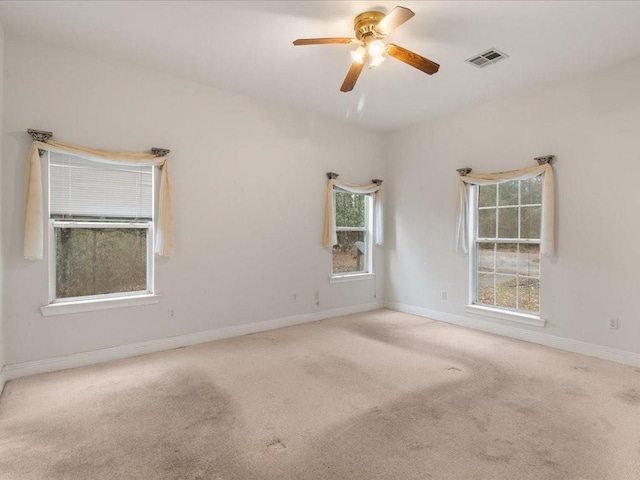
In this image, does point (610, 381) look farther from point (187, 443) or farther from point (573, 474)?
point (187, 443)

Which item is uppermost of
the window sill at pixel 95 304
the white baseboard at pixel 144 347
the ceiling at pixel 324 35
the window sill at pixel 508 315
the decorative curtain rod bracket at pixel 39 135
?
the ceiling at pixel 324 35

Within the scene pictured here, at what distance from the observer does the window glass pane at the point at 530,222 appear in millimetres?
4262

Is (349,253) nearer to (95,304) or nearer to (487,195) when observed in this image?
(487,195)

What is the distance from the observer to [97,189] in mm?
3523

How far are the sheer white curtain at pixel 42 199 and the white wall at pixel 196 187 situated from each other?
0.13 m

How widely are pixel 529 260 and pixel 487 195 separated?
1006 millimetres

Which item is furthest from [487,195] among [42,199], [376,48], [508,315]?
[42,199]

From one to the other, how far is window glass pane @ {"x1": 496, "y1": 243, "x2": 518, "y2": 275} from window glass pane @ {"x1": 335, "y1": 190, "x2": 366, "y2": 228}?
2.10 meters

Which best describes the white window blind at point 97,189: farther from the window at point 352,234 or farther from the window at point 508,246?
the window at point 508,246

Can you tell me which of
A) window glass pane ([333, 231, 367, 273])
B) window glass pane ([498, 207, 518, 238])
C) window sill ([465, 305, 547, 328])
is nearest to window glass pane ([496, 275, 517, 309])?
window sill ([465, 305, 547, 328])

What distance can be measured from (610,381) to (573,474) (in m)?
1.68

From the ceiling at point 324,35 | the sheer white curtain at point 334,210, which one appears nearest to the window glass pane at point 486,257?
the sheer white curtain at point 334,210

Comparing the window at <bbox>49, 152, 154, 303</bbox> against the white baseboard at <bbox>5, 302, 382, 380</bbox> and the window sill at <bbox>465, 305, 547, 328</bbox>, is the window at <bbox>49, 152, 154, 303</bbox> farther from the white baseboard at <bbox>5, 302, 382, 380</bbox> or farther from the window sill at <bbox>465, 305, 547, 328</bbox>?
the window sill at <bbox>465, 305, 547, 328</bbox>

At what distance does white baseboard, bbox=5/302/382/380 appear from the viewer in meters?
3.17
